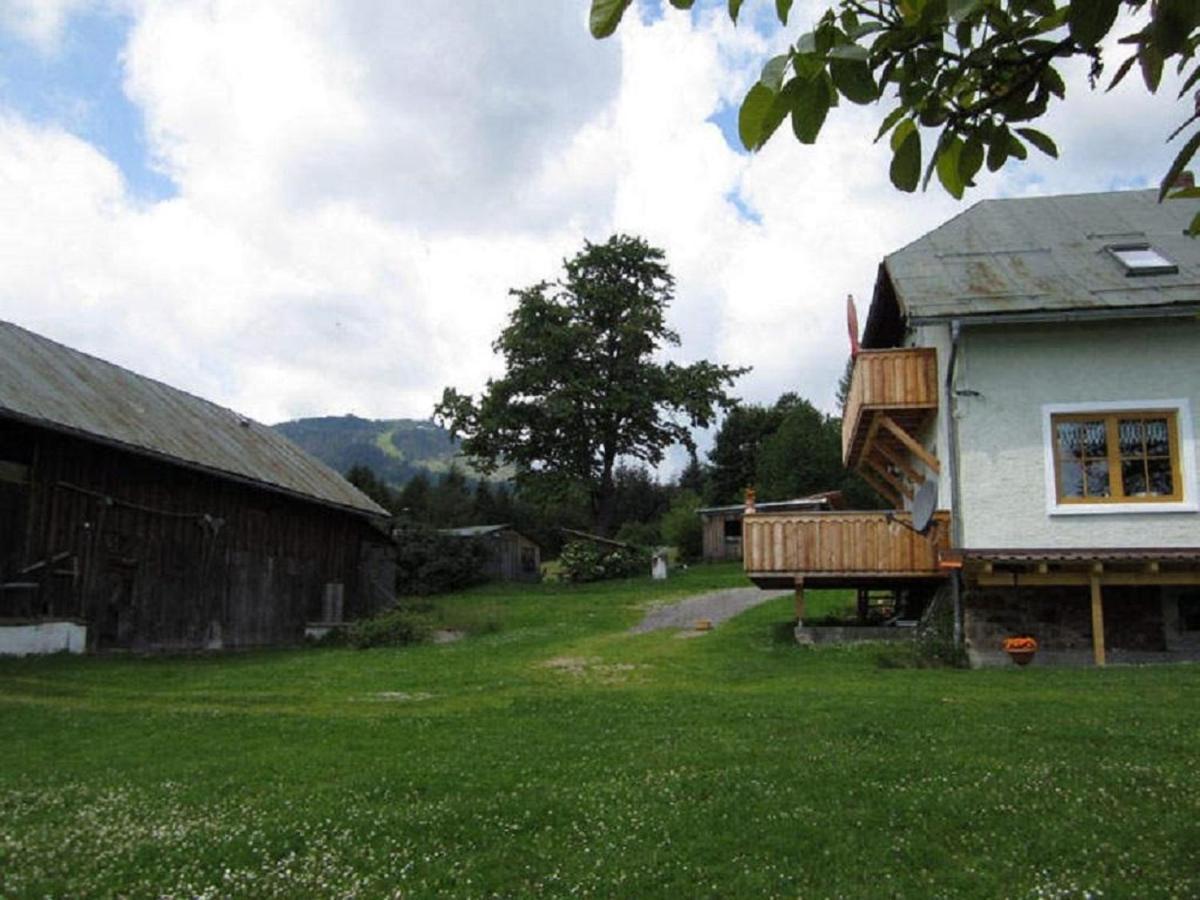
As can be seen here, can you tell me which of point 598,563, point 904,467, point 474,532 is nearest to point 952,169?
point 904,467

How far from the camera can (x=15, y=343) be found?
74.6ft

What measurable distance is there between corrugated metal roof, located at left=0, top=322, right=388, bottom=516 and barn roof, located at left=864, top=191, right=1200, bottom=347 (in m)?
16.1

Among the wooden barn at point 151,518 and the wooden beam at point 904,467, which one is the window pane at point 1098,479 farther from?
the wooden barn at point 151,518

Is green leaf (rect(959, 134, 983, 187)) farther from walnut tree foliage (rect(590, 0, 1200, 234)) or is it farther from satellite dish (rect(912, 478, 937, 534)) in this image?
satellite dish (rect(912, 478, 937, 534))

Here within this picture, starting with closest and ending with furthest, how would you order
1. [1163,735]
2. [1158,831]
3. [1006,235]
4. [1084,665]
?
[1158,831], [1163,735], [1084,665], [1006,235]

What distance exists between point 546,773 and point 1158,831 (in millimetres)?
4696

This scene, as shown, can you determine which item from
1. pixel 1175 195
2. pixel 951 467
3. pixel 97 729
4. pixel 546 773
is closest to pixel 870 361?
pixel 951 467

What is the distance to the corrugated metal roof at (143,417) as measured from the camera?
66.4 feet

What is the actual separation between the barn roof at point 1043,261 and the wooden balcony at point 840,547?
4.05m

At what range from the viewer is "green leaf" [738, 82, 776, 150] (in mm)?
2496

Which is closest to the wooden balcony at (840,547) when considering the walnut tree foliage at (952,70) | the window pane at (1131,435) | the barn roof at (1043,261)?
the window pane at (1131,435)

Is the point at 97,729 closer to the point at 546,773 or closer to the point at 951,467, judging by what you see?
the point at 546,773

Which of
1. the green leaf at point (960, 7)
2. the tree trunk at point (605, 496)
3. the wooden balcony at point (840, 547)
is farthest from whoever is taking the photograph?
the tree trunk at point (605, 496)

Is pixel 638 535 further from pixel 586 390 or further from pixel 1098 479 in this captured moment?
pixel 1098 479
